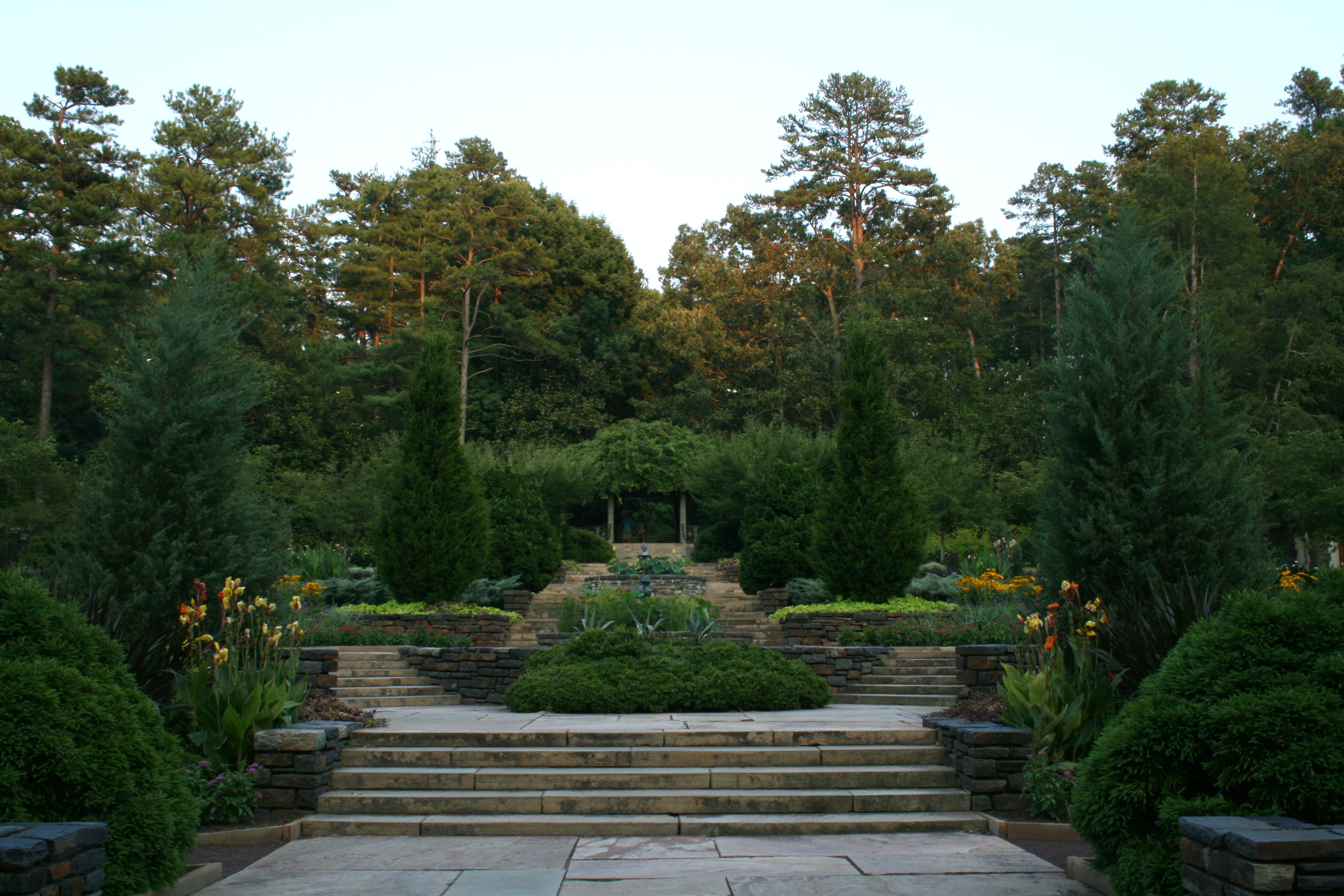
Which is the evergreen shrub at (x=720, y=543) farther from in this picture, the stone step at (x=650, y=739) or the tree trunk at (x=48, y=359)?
the tree trunk at (x=48, y=359)

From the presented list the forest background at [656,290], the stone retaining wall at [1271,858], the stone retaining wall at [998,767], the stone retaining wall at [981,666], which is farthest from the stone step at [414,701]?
the forest background at [656,290]

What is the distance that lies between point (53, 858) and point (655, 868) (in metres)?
2.53

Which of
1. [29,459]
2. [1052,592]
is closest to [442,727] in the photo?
[1052,592]

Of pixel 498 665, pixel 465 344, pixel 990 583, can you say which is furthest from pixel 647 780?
pixel 465 344

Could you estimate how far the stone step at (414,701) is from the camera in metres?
9.78

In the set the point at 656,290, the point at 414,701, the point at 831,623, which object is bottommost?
→ the point at 414,701

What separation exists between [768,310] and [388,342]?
13.7 metres

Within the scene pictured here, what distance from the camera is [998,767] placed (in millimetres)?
5426

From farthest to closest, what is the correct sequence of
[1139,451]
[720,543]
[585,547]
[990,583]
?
[585,547] → [720,543] → [990,583] → [1139,451]

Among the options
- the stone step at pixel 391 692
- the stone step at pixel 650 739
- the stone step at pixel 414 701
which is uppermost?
the stone step at pixel 650 739

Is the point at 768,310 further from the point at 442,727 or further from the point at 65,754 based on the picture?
the point at 65,754

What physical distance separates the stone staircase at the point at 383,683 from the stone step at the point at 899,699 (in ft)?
14.5

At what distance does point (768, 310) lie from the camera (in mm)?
31891

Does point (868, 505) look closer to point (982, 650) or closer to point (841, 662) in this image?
point (841, 662)
